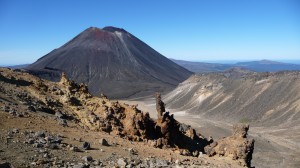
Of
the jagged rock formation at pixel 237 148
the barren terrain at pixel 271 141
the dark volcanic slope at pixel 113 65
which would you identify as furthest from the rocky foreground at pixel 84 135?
the dark volcanic slope at pixel 113 65

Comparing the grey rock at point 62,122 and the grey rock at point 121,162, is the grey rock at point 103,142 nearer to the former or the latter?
the grey rock at point 62,122

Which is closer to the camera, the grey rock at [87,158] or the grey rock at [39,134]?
the grey rock at [87,158]

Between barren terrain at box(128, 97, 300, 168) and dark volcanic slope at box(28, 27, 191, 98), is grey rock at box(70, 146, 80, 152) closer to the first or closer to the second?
barren terrain at box(128, 97, 300, 168)

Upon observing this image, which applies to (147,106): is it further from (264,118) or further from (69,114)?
(69,114)

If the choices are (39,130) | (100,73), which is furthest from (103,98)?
(100,73)

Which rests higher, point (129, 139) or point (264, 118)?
point (129, 139)

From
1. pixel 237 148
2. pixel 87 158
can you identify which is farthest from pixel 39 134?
pixel 237 148

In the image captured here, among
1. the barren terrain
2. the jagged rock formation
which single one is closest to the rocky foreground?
the jagged rock formation
